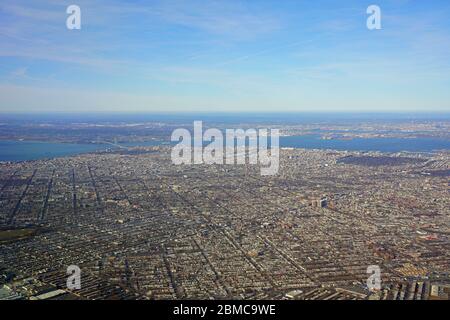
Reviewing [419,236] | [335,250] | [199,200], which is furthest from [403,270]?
[199,200]

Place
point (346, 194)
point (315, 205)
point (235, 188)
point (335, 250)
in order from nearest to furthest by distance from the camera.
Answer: point (335, 250) → point (315, 205) → point (346, 194) → point (235, 188)

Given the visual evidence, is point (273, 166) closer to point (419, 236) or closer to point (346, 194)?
point (346, 194)

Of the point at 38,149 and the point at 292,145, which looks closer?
the point at 38,149

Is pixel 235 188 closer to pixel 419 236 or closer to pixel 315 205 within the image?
pixel 315 205

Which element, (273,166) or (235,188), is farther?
(273,166)

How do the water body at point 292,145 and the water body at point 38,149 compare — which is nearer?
the water body at point 38,149

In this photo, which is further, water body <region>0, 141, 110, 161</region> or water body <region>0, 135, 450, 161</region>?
water body <region>0, 135, 450, 161</region>
